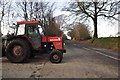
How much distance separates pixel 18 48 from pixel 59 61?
243 centimetres

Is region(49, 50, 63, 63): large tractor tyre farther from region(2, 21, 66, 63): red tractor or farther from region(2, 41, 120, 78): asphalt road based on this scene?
region(2, 41, 120, 78): asphalt road

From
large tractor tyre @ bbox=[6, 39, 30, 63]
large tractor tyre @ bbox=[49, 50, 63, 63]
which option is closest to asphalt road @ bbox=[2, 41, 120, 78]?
large tractor tyre @ bbox=[49, 50, 63, 63]

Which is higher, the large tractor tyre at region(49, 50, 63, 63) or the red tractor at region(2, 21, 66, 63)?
the red tractor at region(2, 21, 66, 63)

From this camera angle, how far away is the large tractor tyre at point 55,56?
42.2 ft

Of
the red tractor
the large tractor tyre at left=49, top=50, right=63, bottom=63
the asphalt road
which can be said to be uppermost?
the red tractor

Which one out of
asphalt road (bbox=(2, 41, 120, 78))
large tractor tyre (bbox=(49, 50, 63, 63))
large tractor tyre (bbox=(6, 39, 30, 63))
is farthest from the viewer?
large tractor tyre (bbox=(6, 39, 30, 63))

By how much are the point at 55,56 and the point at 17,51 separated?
85.7 inches

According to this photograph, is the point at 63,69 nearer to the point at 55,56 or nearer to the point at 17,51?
the point at 55,56

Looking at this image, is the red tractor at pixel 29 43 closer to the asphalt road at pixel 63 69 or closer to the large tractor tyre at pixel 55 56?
the large tractor tyre at pixel 55 56

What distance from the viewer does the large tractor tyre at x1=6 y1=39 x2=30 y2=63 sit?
511 inches

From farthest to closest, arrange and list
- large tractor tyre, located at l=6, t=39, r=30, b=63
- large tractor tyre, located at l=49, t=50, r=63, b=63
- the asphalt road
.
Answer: large tractor tyre, located at l=6, t=39, r=30, b=63, large tractor tyre, located at l=49, t=50, r=63, b=63, the asphalt road

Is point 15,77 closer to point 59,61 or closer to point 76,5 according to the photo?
point 59,61

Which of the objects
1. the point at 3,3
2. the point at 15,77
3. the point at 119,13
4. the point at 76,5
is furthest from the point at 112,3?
the point at 15,77

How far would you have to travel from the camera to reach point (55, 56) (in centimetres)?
1295
